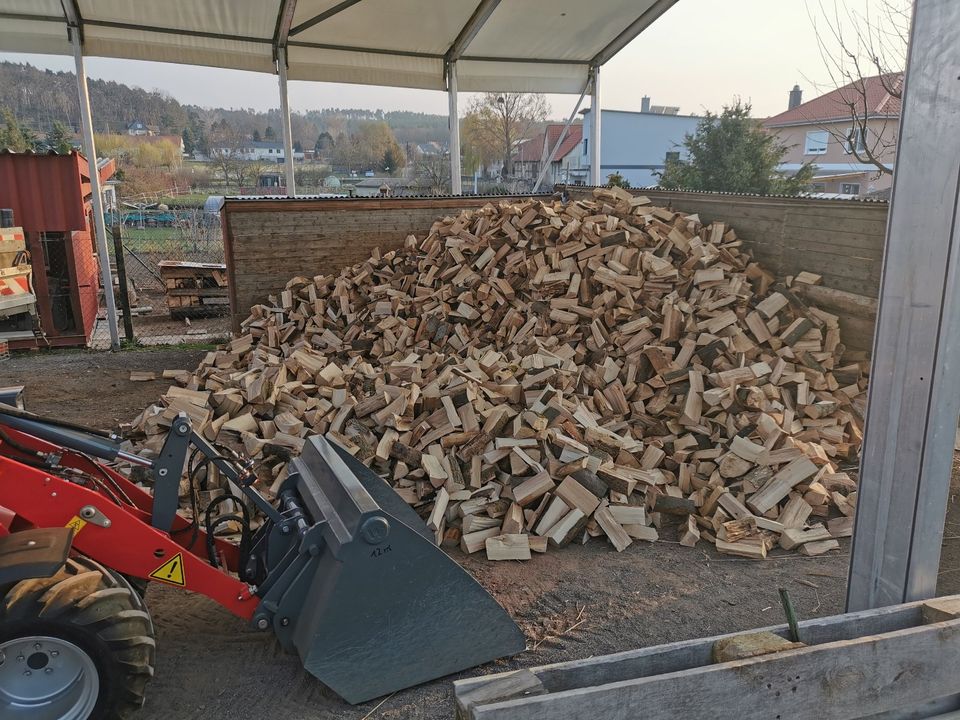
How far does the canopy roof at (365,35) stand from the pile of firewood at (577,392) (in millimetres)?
4255

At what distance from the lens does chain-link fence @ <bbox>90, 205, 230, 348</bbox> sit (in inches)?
452

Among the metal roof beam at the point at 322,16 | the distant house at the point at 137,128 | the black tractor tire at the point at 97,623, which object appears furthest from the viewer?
the distant house at the point at 137,128

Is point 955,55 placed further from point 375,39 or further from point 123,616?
point 375,39

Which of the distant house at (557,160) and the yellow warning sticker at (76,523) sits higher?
the distant house at (557,160)

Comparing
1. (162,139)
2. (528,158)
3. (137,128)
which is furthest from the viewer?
(528,158)

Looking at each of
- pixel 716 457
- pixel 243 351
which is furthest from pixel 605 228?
pixel 243 351

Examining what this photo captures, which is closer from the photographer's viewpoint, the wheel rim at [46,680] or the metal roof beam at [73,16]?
the wheel rim at [46,680]

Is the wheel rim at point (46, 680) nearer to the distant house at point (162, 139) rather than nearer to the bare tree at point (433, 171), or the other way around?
the bare tree at point (433, 171)

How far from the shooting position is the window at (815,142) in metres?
40.3

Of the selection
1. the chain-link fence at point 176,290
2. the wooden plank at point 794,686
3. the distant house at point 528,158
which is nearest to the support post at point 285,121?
the chain-link fence at point 176,290

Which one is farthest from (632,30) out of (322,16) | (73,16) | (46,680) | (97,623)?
(46,680)

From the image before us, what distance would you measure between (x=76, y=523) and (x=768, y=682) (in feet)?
9.22

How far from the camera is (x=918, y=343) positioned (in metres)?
2.72

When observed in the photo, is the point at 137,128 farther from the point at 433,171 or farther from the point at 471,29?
the point at 471,29
